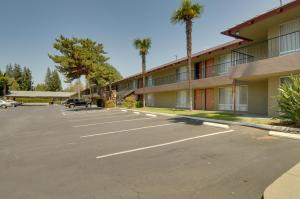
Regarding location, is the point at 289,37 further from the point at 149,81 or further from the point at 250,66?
the point at 149,81

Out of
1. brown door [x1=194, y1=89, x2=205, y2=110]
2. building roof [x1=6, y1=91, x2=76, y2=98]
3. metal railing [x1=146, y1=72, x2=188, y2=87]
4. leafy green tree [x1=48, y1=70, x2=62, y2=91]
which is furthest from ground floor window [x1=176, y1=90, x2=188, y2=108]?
leafy green tree [x1=48, y1=70, x2=62, y2=91]

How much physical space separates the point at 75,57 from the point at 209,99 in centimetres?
2322

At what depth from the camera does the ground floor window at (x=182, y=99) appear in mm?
26680

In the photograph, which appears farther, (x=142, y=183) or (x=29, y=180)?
(x=29, y=180)

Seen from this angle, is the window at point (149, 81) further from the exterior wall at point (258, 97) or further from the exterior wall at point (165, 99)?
the exterior wall at point (258, 97)

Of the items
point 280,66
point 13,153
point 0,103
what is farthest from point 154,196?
point 0,103

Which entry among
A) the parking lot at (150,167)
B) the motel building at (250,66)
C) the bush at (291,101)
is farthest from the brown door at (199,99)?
the parking lot at (150,167)

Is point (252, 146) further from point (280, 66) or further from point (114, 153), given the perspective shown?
point (280, 66)

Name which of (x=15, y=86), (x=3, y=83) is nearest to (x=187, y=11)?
(x=3, y=83)

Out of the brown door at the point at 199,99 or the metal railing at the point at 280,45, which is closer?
the metal railing at the point at 280,45

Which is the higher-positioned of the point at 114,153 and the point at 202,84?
the point at 202,84

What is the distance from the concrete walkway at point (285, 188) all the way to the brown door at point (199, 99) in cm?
1904

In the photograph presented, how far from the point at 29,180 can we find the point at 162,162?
3.23 metres

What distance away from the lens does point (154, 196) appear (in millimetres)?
4004
